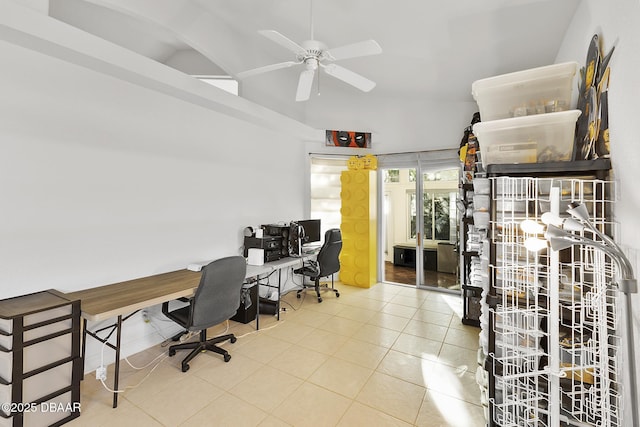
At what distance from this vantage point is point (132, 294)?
7.84ft

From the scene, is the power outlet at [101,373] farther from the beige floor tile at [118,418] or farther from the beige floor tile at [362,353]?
the beige floor tile at [362,353]

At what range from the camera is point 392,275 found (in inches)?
224

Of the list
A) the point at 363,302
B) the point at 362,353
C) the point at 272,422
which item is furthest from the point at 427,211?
the point at 272,422

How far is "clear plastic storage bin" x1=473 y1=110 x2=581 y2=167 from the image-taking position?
1.63 metres

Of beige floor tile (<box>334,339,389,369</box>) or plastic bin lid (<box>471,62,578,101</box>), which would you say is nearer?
plastic bin lid (<box>471,62,578,101</box>)

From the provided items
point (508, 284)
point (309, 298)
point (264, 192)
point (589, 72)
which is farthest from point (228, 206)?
point (589, 72)

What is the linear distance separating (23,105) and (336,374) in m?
3.35

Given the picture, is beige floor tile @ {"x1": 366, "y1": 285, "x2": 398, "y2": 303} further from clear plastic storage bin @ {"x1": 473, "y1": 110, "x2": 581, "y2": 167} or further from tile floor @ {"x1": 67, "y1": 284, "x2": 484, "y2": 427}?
clear plastic storage bin @ {"x1": 473, "y1": 110, "x2": 581, "y2": 167}

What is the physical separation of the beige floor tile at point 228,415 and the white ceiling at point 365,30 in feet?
11.2

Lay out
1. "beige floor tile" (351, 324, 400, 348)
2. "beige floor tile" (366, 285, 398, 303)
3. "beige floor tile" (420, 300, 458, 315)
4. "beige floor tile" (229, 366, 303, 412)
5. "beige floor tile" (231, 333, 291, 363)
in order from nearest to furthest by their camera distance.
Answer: "beige floor tile" (229, 366, 303, 412), "beige floor tile" (231, 333, 291, 363), "beige floor tile" (351, 324, 400, 348), "beige floor tile" (420, 300, 458, 315), "beige floor tile" (366, 285, 398, 303)

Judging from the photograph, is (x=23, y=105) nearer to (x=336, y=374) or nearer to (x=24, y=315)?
(x=24, y=315)

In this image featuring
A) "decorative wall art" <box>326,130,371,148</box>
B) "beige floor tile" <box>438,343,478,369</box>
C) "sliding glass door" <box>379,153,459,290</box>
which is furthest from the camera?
"decorative wall art" <box>326,130,371,148</box>

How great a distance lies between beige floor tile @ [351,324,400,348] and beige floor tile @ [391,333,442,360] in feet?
0.25

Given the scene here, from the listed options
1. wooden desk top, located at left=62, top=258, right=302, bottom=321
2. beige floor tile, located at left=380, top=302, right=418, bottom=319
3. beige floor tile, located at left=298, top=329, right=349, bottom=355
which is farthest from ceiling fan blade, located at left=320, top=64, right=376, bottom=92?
beige floor tile, located at left=380, top=302, right=418, bottom=319
